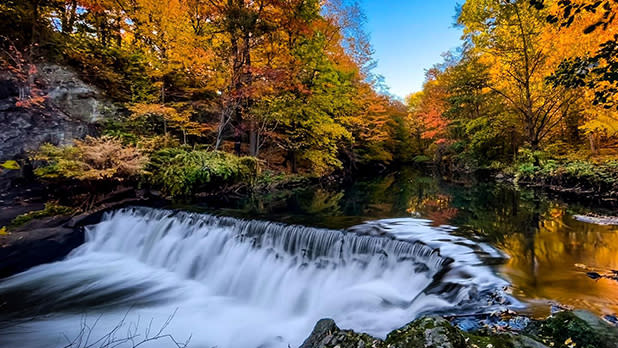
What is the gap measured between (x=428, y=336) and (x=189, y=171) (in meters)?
9.57

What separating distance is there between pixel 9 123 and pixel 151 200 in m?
4.87

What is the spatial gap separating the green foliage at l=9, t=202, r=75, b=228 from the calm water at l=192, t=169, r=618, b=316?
3520mm

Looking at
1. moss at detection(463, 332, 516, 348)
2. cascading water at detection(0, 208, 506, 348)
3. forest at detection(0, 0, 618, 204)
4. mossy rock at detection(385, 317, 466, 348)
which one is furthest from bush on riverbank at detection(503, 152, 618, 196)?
mossy rock at detection(385, 317, 466, 348)

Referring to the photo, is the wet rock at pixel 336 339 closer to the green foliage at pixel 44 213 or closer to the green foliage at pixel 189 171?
the green foliage at pixel 44 213

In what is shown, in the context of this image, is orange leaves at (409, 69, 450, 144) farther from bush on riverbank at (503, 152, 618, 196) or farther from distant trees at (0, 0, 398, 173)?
distant trees at (0, 0, 398, 173)

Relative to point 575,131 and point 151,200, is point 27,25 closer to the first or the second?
point 151,200

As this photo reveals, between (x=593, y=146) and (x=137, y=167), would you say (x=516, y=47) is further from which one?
(x=137, y=167)

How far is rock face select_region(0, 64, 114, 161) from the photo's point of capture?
884 centimetres

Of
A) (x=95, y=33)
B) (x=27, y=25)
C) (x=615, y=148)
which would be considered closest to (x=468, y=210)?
(x=615, y=148)

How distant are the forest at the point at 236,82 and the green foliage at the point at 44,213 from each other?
2.67ft

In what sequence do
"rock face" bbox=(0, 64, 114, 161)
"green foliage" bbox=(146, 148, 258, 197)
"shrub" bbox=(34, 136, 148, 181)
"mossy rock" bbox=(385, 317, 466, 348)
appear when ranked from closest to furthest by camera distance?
"mossy rock" bbox=(385, 317, 466, 348) < "shrub" bbox=(34, 136, 148, 181) < "rock face" bbox=(0, 64, 114, 161) < "green foliage" bbox=(146, 148, 258, 197)

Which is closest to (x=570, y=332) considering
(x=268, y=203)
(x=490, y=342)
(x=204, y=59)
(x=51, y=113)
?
(x=490, y=342)

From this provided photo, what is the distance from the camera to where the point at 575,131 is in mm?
16094

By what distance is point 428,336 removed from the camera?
192cm
